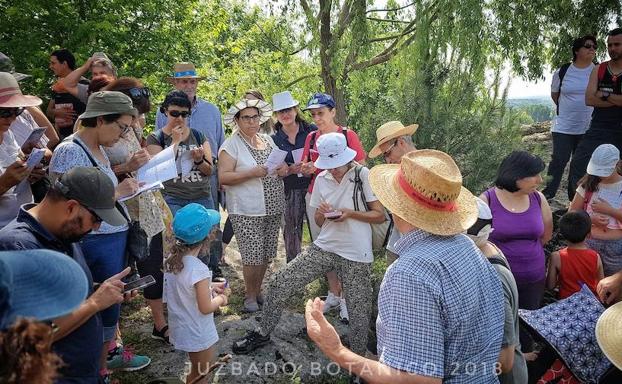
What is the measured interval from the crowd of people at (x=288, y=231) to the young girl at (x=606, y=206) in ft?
0.04

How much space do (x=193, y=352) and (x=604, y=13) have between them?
21.6ft

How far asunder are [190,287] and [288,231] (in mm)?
2021

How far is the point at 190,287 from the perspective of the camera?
296 cm

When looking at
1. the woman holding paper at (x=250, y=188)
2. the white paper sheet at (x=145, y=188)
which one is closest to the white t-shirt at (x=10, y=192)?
Answer: the white paper sheet at (x=145, y=188)

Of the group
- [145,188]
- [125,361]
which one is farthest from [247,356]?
[145,188]

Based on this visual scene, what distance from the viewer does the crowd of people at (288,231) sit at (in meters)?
1.78

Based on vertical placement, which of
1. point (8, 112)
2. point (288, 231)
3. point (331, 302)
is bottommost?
point (331, 302)

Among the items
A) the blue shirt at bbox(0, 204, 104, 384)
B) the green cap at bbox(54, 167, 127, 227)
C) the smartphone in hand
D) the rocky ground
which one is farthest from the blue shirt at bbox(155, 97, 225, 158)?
the blue shirt at bbox(0, 204, 104, 384)

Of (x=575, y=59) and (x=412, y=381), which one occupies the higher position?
(x=575, y=59)

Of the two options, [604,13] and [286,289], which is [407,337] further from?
[604,13]

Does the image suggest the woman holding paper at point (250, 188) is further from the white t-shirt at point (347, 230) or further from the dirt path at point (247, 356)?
the white t-shirt at point (347, 230)

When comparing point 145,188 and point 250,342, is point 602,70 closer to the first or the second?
point 250,342

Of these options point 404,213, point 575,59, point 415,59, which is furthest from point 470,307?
point 575,59

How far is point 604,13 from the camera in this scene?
6.30 meters
